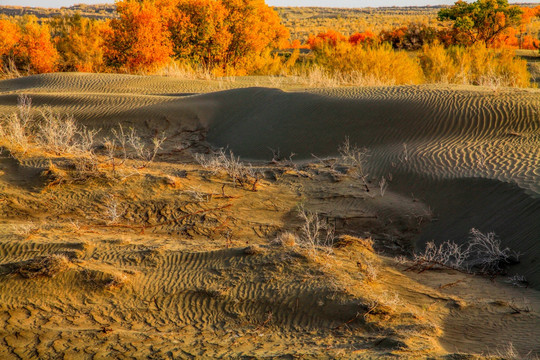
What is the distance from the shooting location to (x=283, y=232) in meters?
6.58

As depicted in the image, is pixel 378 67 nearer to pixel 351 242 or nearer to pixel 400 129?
pixel 400 129

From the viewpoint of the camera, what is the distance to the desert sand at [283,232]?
13.7ft

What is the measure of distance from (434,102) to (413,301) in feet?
21.2

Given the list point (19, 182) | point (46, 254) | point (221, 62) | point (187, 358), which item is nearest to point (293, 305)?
point (187, 358)

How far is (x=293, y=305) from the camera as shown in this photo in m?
4.54

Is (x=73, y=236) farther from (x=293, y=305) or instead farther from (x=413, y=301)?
(x=413, y=301)

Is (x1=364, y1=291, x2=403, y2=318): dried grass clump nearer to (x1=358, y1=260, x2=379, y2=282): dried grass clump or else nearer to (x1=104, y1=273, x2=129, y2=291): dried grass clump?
(x1=358, y1=260, x2=379, y2=282): dried grass clump

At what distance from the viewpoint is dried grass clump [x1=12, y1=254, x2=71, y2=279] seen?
469cm

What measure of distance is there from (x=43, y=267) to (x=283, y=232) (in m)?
2.94

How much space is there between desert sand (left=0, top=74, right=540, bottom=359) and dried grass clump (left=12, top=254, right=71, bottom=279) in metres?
0.02

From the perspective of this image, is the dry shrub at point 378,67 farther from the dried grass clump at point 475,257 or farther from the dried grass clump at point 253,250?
the dried grass clump at point 253,250

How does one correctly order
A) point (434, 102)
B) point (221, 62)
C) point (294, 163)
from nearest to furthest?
point (294, 163) < point (434, 102) < point (221, 62)

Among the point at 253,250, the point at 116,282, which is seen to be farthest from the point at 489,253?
the point at 116,282

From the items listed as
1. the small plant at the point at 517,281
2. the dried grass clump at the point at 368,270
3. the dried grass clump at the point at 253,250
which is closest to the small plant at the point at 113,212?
the dried grass clump at the point at 253,250
